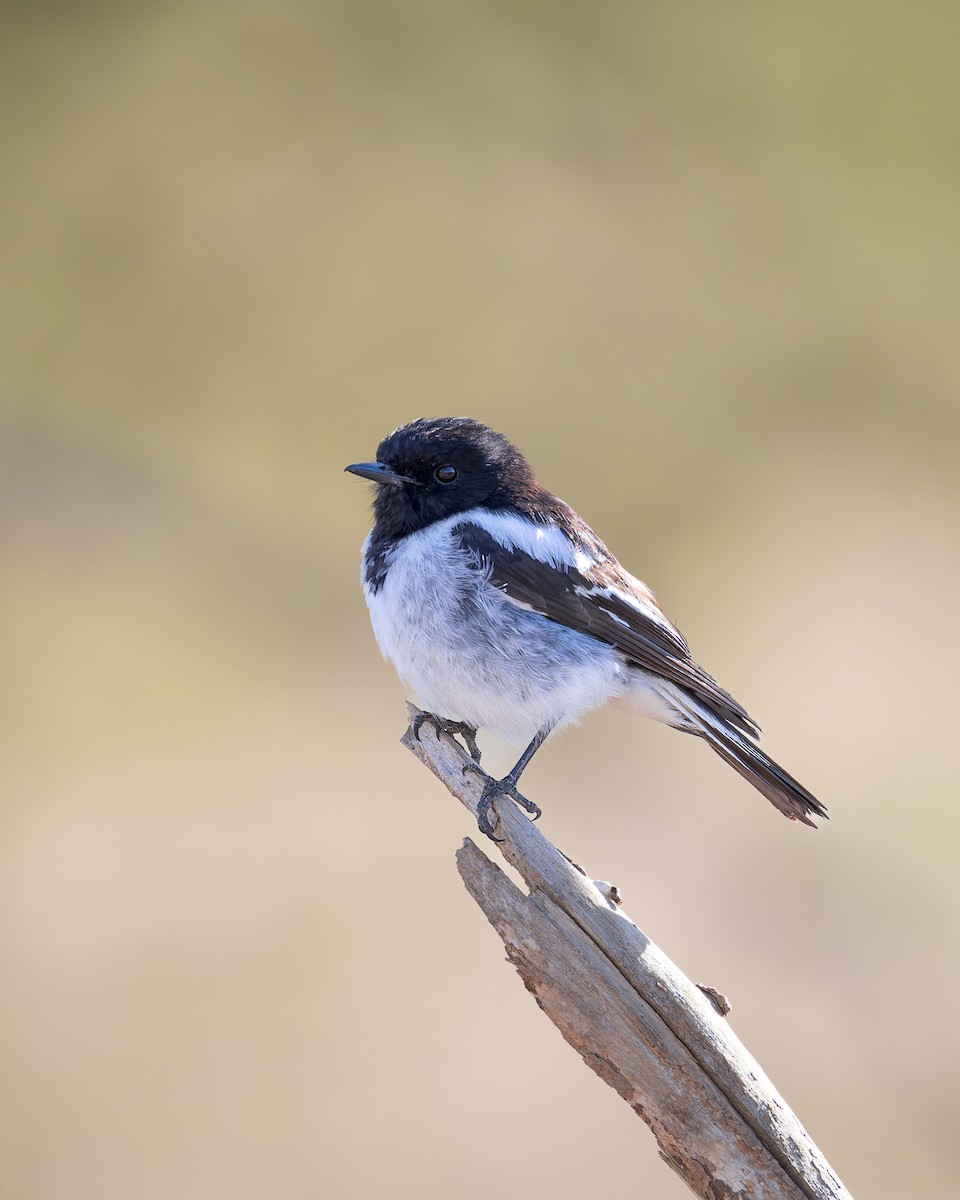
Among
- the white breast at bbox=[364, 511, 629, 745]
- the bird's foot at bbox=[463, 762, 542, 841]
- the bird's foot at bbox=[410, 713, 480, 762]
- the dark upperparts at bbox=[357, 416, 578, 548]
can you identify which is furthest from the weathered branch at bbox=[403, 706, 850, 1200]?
the dark upperparts at bbox=[357, 416, 578, 548]

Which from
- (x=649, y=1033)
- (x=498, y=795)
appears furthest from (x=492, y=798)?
(x=649, y=1033)

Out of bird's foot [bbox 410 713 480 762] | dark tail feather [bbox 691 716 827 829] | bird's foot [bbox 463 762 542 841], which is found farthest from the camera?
bird's foot [bbox 410 713 480 762]

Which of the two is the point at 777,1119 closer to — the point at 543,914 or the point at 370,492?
the point at 543,914

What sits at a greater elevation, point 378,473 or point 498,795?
point 378,473

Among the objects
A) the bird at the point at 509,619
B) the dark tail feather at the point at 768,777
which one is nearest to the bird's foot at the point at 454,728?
the bird at the point at 509,619

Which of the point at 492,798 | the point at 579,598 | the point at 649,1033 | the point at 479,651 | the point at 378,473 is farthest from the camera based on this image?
the point at 378,473

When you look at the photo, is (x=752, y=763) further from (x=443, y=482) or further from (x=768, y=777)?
(x=443, y=482)

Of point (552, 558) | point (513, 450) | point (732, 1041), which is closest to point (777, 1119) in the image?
point (732, 1041)

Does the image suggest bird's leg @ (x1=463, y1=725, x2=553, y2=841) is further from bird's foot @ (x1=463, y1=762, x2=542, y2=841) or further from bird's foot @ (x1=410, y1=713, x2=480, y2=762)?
bird's foot @ (x1=410, y1=713, x2=480, y2=762)
